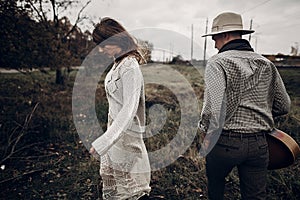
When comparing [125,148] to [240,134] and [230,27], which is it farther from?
[230,27]

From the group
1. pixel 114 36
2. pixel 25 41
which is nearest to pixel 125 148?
pixel 114 36

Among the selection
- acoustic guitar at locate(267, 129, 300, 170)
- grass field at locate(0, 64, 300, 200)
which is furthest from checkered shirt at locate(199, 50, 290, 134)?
grass field at locate(0, 64, 300, 200)

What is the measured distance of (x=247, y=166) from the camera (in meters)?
1.57

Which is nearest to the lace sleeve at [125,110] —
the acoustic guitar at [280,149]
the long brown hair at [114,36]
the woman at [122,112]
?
the woman at [122,112]

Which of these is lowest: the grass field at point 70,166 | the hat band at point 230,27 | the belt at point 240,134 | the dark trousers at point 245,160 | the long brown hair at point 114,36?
the grass field at point 70,166

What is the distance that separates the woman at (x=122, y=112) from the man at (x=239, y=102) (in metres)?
0.48

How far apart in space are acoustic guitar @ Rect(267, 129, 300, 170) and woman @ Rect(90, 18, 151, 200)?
92 cm

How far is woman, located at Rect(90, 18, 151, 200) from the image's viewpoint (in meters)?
1.45

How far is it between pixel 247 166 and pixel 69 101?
6609mm

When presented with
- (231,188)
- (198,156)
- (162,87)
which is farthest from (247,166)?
(162,87)

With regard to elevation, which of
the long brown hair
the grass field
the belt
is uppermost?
the long brown hair

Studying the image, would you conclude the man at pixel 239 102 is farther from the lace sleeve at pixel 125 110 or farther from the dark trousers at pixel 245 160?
the lace sleeve at pixel 125 110

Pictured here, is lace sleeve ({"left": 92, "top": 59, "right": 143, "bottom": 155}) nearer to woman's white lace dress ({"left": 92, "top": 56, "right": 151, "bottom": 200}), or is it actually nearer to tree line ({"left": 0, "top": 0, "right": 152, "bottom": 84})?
woman's white lace dress ({"left": 92, "top": 56, "right": 151, "bottom": 200})

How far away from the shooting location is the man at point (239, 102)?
1469 millimetres
